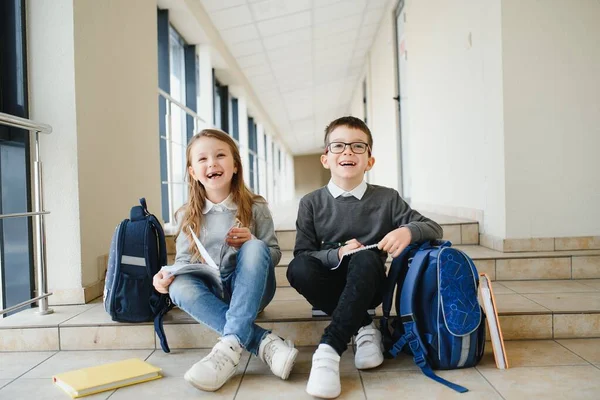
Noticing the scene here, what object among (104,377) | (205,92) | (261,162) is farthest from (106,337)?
(261,162)

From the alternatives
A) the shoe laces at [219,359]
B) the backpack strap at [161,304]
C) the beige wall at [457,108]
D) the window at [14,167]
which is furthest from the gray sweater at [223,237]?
the beige wall at [457,108]

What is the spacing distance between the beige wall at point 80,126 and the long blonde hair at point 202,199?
62 cm

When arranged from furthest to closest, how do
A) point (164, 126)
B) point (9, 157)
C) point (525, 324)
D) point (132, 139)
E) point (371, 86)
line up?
point (371, 86) → point (164, 126) → point (132, 139) → point (9, 157) → point (525, 324)

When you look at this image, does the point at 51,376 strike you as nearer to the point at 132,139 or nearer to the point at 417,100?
the point at 132,139

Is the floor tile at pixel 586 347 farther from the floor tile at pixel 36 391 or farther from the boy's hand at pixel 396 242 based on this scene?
the floor tile at pixel 36 391

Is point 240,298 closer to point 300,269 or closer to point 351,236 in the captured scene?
point 300,269

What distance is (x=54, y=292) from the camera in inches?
79.4

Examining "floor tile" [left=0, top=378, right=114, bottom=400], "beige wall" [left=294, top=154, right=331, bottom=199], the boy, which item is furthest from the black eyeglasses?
"beige wall" [left=294, top=154, right=331, bottom=199]

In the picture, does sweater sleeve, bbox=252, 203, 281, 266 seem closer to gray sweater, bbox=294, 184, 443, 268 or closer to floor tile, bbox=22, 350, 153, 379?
gray sweater, bbox=294, 184, 443, 268

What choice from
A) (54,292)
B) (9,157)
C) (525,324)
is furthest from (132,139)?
(525,324)

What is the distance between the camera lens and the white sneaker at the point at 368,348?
144 cm

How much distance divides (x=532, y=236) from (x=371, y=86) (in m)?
5.30

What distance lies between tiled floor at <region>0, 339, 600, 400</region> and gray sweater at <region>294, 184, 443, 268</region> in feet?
1.32

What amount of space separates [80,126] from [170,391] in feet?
4.12
